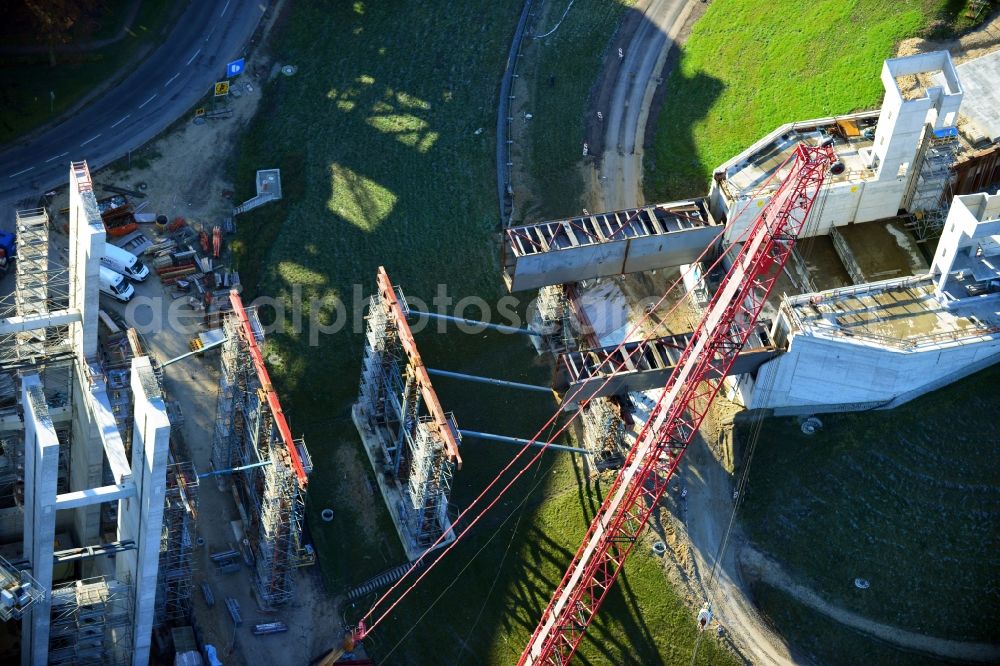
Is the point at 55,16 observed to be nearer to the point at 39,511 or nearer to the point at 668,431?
the point at 39,511

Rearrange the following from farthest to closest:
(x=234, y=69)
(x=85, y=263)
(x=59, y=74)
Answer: (x=234, y=69) < (x=59, y=74) < (x=85, y=263)

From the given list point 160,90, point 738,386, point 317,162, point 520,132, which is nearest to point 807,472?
point 738,386

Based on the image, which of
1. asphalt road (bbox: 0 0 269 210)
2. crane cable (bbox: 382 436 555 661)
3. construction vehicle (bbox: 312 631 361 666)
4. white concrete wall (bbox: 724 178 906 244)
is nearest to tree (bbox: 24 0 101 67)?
asphalt road (bbox: 0 0 269 210)

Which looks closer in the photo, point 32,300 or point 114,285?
point 32,300

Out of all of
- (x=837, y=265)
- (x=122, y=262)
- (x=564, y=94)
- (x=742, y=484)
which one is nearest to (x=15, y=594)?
(x=122, y=262)

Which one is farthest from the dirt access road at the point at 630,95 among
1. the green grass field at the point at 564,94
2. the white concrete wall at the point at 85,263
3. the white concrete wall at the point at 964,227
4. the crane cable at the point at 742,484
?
the white concrete wall at the point at 85,263

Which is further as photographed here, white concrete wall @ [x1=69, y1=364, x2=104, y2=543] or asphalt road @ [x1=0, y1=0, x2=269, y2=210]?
asphalt road @ [x1=0, y1=0, x2=269, y2=210]

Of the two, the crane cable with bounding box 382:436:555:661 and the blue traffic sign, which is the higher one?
the blue traffic sign

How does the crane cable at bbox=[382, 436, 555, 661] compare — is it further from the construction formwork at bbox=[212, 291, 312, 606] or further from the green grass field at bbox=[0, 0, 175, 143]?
the green grass field at bbox=[0, 0, 175, 143]
